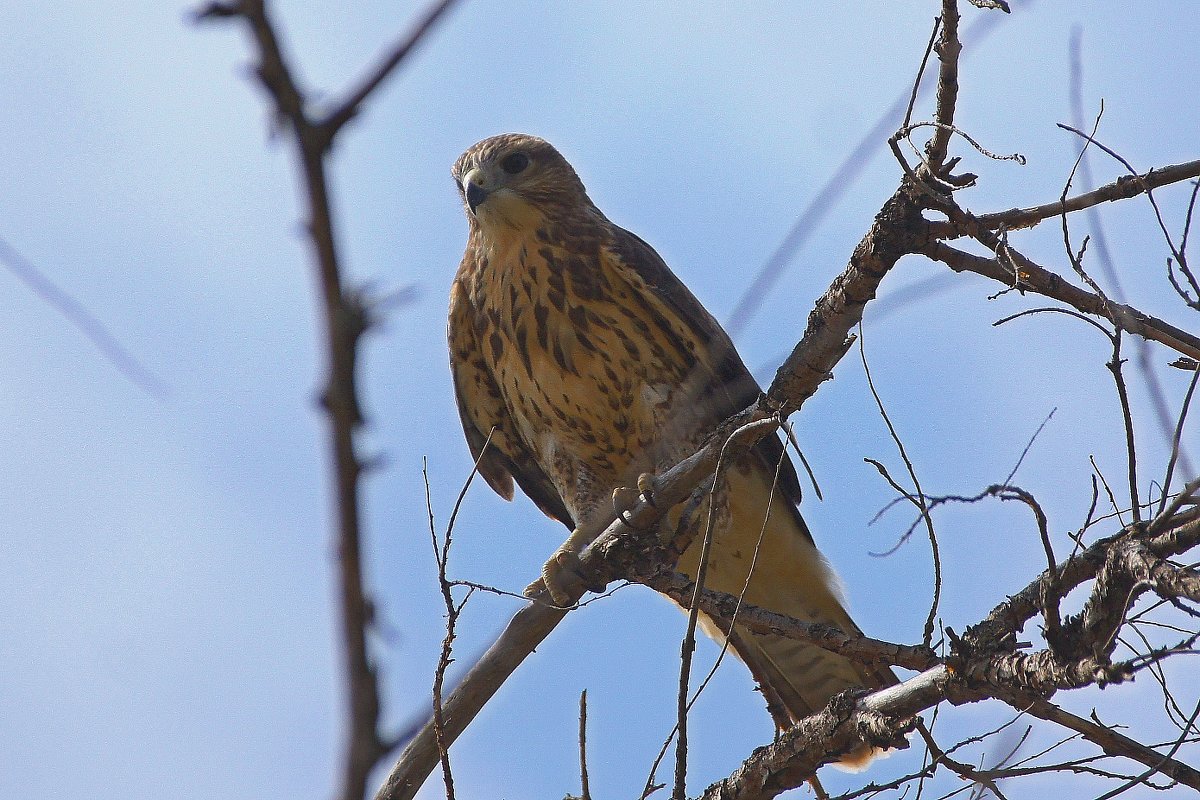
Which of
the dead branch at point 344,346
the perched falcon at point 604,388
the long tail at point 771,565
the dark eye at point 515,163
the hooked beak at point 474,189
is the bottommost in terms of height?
the dead branch at point 344,346

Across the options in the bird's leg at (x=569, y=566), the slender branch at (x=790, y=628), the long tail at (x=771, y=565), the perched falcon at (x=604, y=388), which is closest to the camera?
the slender branch at (x=790, y=628)

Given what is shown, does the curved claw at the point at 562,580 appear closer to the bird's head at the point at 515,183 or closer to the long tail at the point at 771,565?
the long tail at the point at 771,565

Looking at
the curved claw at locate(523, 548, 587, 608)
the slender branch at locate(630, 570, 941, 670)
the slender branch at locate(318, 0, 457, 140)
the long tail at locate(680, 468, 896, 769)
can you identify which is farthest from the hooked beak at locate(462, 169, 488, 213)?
the slender branch at locate(318, 0, 457, 140)

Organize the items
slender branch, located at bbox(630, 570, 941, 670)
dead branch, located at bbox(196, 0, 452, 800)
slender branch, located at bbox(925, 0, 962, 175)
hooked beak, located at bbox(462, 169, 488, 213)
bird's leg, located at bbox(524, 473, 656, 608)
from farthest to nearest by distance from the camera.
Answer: hooked beak, located at bbox(462, 169, 488, 213)
bird's leg, located at bbox(524, 473, 656, 608)
slender branch, located at bbox(630, 570, 941, 670)
slender branch, located at bbox(925, 0, 962, 175)
dead branch, located at bbox(196, 0, 452, 800)

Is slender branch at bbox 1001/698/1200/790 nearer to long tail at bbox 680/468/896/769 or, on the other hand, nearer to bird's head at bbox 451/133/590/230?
long tail at bbox 680/468/896/769

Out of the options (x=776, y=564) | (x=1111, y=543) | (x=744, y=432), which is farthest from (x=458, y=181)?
(x=1111, y=543)

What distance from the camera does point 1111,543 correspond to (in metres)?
2.47

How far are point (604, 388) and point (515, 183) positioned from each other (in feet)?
3.63

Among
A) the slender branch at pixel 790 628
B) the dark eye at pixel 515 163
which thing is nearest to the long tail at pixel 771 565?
the slender branch at pixel 790 628

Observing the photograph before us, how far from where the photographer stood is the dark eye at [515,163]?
5.15 metres

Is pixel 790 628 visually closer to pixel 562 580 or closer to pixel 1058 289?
pixel 562 580

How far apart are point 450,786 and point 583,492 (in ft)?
6.54

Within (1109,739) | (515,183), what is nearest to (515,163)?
(515,183)

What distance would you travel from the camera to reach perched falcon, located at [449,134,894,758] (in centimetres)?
447
